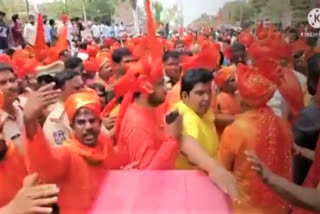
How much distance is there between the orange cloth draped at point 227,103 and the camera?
1772 millimetres

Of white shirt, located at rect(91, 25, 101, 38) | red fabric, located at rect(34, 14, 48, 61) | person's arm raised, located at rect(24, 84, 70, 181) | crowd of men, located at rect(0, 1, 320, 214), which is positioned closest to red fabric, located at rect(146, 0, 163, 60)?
crowd of men, located at rect(0, 1, 320, 214)

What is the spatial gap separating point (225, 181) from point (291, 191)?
0.25 meters

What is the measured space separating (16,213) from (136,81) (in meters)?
0.72

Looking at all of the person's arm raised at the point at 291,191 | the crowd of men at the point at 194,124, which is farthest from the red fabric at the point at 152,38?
the person's arm raised at the point at 291,191

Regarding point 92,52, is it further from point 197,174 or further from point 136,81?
point 197,174

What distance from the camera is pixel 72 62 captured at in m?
2.48

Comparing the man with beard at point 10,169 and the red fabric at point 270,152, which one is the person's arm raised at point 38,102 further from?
the red fabric at point 270,152

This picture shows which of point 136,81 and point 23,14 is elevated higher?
point 23,14

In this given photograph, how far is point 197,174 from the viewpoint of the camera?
1.71 meters

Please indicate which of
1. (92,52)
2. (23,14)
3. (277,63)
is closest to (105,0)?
(23,14)

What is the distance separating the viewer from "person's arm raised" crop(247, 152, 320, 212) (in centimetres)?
145

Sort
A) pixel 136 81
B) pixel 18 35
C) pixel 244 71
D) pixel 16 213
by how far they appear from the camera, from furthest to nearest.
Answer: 1. pixel 18 35
2. pixel 136 81
3. pixel 244 71
4. pixel 16 213

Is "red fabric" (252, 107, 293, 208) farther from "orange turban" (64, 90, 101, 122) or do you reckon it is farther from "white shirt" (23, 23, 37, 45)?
"white shirt" (23, 23, 37, 45)

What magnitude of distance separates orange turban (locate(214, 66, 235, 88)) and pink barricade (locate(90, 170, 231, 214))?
30 cm
